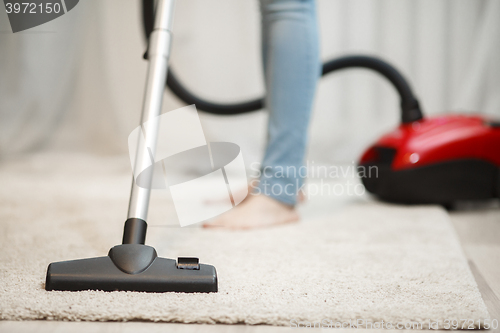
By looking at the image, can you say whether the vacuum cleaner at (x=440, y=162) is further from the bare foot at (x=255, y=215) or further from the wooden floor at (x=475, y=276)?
the bare foot at (x=255, y=215)

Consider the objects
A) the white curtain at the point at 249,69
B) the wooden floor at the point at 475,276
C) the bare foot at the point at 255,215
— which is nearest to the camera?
the wooden floor at the point at 475,276

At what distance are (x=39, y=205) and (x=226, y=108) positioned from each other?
54 cm

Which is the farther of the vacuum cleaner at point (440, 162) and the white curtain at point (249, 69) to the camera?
the white curtain at point (249, 69)

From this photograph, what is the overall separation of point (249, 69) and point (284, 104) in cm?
115

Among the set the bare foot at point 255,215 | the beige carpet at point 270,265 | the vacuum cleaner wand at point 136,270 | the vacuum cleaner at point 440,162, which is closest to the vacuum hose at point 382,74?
the vacuum cleaner at point 440,162

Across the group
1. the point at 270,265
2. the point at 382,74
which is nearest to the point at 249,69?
the point at 382,74

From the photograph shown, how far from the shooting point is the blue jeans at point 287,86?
2.74 feet

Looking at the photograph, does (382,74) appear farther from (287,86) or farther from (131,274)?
(131,274)

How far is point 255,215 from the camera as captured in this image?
85 cm

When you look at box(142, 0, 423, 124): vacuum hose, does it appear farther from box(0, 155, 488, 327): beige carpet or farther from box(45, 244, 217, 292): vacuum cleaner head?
box(45, 244, 217, 292): vacuum cleaner head

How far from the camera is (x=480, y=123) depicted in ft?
3.65

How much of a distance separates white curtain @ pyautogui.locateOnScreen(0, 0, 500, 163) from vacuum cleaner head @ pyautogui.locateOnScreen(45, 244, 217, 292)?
1431 millimetres

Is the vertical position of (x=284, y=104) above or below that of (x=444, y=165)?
above

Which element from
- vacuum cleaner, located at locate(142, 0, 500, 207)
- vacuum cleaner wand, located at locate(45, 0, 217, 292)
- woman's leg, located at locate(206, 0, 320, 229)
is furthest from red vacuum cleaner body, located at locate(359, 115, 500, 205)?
vacuum cleaner wand, located at locate(45, 0, 217, 292)
